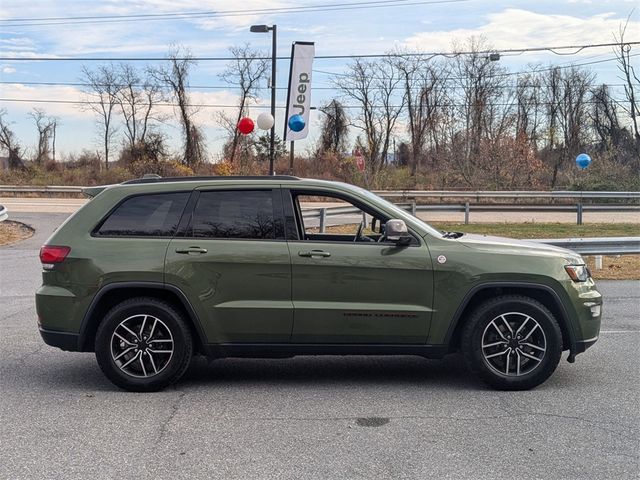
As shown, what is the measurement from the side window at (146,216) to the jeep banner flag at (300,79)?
1750 cm

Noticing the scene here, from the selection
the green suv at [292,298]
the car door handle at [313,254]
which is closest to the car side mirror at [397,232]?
the green suv at [292,298]

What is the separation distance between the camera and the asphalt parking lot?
3766 millimetres

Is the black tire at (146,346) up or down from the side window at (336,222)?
down

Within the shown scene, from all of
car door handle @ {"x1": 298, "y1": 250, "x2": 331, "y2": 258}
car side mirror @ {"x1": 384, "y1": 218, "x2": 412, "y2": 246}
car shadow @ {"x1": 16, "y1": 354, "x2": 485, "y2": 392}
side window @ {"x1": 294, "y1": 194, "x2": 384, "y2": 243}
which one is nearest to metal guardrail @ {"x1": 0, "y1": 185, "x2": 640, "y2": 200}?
side window @ {"x1": 294, "y1": 194, "x2": 384, "y2": 243}

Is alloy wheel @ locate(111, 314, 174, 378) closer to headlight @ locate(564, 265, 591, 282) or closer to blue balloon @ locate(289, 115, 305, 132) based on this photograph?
headlight @ locate(564, 265, 591, 282)

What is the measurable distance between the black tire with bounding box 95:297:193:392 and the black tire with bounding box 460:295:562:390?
2.28 m

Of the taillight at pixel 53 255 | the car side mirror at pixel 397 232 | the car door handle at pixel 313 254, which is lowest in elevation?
the taillight at pixel 53 255

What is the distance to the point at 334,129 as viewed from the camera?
50.2m

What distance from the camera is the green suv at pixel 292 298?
5.09 m

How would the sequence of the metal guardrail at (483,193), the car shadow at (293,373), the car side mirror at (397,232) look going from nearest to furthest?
the car side mirror at (397,232) < the car shadow at (293,373) < the metal guardrail at (483,193)

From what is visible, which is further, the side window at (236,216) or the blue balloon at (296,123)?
the blue balloon at (296,123)

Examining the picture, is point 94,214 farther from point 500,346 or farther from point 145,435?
point 500,346

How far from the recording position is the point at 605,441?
4.14 m

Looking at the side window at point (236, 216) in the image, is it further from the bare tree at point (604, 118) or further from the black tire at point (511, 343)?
the bare tree at point (604, 118)
